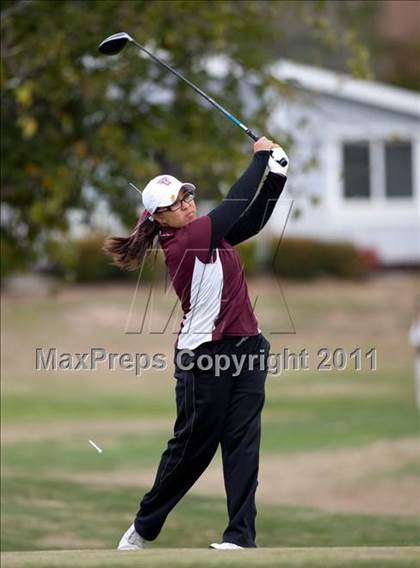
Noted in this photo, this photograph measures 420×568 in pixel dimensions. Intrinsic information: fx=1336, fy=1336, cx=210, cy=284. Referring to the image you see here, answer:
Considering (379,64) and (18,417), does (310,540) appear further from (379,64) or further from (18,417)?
(379,64)

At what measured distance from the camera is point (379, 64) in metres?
48.9

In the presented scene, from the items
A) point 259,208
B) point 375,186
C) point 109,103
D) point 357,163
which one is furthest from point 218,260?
point 357,163

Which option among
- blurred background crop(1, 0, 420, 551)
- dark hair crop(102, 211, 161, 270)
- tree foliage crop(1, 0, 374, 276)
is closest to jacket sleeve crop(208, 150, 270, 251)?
dark hair crop(102, 211, 161, 270)

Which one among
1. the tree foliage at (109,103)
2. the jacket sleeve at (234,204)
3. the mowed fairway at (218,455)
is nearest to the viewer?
the jacket sleeve at (234,204)

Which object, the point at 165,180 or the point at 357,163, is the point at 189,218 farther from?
the point at 357,163

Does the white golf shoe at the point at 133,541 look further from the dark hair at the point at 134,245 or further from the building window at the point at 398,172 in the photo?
the building window at the point at 398,172

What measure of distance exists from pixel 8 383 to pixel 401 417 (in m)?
9.32

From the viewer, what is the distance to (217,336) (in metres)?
7.11

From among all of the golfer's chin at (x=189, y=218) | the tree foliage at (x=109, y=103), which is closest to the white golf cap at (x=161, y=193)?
the golfer's chin at (x=189, y=218)

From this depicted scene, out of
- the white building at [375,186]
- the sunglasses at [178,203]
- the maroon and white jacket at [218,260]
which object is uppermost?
the white building at [375,186]

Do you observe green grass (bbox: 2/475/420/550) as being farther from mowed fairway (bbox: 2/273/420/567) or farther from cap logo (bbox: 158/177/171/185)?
cap logo (bbox: 158/177/171/185)

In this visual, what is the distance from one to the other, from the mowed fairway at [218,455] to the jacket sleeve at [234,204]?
1632mm

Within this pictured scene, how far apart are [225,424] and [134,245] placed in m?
1.10

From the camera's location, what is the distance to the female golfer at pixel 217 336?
23.2 ft
